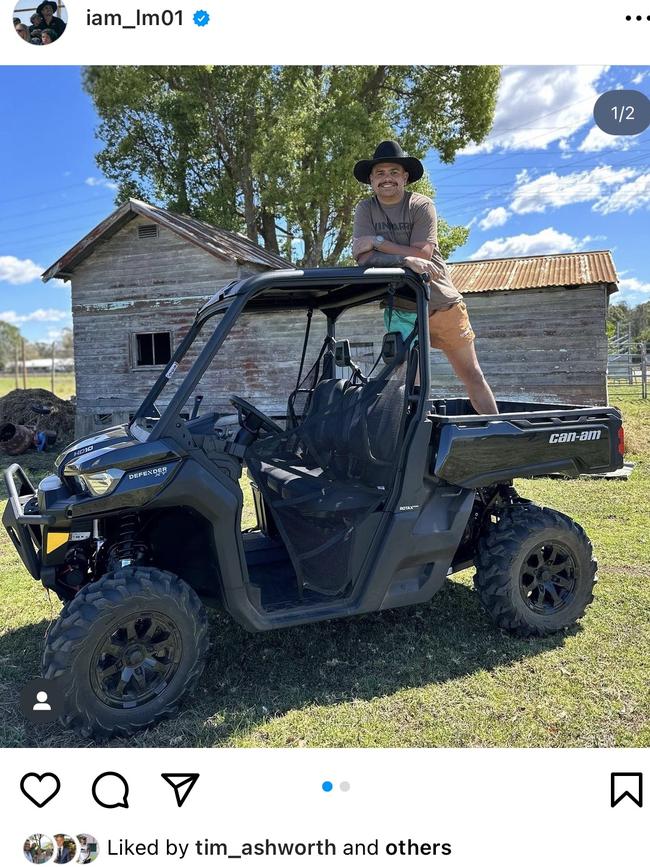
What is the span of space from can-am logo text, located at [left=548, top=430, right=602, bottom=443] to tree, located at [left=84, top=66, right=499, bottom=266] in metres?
13.1

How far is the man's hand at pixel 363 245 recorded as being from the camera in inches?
139

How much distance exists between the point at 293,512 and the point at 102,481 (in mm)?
1233

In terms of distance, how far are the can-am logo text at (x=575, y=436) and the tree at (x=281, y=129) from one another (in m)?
13.1

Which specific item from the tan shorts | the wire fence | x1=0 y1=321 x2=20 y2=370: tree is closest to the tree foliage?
the wire fence

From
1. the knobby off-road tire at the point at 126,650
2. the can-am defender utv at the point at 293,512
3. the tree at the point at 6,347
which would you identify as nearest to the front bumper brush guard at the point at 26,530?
the can-am defender utv at the point at 293,512

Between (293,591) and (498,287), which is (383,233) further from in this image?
(498,287)

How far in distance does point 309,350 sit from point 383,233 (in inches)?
40.5

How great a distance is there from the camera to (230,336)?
1225cm

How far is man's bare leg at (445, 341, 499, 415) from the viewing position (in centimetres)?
393

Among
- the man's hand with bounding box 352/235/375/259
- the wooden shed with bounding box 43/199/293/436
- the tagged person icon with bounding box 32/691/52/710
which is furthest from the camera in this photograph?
the wooden shed with bounding box 43/199/293/436

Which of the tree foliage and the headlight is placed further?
the tree foliage

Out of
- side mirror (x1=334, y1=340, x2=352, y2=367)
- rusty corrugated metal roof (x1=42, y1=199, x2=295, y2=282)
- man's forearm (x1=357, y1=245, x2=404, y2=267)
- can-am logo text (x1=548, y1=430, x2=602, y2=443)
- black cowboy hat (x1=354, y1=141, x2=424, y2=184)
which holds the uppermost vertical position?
rusty corrugated metal roof (x1=42, y1=199, x2=295, y2=282)
